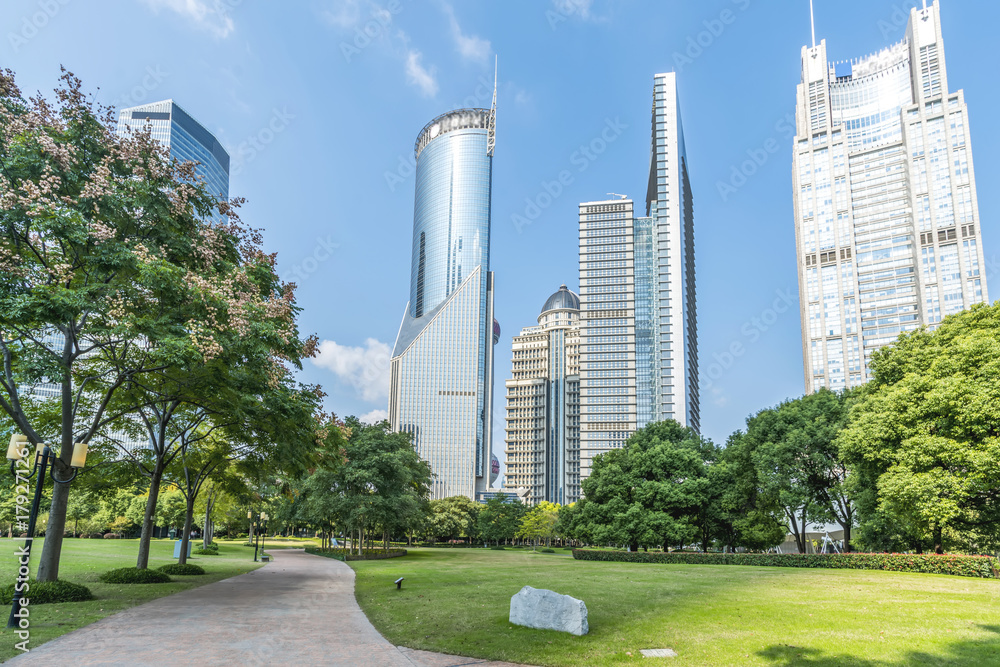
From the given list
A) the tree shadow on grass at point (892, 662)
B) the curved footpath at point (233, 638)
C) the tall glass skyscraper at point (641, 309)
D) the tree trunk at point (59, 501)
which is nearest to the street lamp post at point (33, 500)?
the curved footpath at point (233, 638)

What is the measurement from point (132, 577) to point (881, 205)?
188383 mm

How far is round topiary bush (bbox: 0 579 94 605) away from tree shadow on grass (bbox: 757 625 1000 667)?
1737 centimetres

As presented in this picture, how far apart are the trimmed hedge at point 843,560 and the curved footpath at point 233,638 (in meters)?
28.3

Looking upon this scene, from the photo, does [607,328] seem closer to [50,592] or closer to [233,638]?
[50,592]

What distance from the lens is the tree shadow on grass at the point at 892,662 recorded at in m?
10.6

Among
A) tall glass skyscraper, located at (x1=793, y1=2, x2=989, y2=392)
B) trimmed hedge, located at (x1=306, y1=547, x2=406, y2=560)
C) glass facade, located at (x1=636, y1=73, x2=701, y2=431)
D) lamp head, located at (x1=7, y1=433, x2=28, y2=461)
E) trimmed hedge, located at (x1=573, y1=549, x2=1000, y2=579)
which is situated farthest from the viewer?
glass facade, located at (x1=636, y1=73, x2=701, y2=431)

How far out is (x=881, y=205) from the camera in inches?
6496

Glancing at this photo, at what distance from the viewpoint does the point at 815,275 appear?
170375 mm

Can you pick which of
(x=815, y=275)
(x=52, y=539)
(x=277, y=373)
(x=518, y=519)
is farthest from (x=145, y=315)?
(x=815, y=275)

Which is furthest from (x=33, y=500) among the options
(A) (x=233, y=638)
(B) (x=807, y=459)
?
(B) (x=807, y=459)

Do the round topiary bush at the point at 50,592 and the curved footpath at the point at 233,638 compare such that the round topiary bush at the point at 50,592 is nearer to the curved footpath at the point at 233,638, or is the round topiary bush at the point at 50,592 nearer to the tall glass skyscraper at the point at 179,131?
the curved footpath at the point at 233,638

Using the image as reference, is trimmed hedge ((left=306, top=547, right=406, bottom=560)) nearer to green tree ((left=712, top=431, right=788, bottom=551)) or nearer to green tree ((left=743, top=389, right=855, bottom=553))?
green tree ((left=712, top=431, right=788, bottom=551))

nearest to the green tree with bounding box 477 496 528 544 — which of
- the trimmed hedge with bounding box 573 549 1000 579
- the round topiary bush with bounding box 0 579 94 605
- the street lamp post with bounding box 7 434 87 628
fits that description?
the trimmed hedge with bounding box 573 549 1000 579

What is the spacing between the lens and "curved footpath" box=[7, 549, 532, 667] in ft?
35.0
